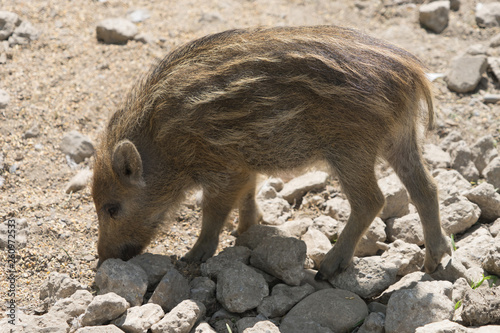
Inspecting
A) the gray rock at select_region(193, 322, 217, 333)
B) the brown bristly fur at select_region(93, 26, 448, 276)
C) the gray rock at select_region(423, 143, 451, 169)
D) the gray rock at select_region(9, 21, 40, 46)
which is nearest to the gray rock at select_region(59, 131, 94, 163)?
the brown bristly fur at select_region(93, 26, 448, 276)

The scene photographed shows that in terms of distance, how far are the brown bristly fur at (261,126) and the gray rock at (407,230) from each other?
0.40 meters

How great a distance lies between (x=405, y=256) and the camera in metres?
4.41

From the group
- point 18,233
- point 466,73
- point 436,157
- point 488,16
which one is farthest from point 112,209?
point 488,16

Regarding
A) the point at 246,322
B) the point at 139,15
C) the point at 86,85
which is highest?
the point at 139,15

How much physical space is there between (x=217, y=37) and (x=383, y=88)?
4.35ft

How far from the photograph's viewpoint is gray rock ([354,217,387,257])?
470 cm

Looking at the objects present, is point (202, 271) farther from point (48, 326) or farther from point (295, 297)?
point (48, 326)

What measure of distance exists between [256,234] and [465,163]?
204 centimetres

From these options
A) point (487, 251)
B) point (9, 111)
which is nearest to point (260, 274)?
point (487, 251)

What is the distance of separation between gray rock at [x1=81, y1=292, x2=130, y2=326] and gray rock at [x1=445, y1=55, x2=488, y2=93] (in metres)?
4.19

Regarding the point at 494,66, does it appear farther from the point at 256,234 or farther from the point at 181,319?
the point at 181,319

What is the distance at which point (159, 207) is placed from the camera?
→ 471 cm

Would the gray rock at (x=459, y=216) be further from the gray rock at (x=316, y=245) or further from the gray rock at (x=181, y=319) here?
the gray rock at (x=181, y=319)

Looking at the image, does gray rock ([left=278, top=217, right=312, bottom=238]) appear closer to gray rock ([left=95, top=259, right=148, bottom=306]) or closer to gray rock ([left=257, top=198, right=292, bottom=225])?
gray rock ([left=257, top=198, right=292, bottom=225])
